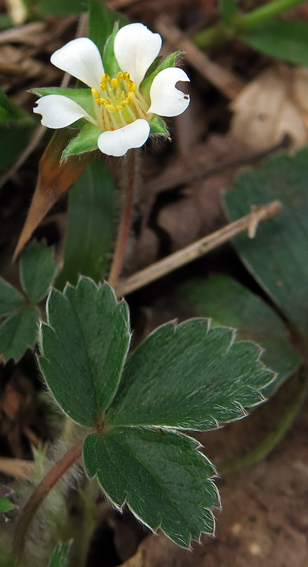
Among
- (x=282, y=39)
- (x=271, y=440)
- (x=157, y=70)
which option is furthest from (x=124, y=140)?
(x=282, y=39)

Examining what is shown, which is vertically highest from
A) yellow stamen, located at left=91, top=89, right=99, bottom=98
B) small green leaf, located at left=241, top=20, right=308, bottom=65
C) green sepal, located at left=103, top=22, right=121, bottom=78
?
green sepal, located at left=103, top=22, right=121, bottom=78

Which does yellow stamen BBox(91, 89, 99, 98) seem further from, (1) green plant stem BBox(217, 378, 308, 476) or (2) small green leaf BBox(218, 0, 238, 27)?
(1) green plant stem BBox(217, 378, 308, 476)

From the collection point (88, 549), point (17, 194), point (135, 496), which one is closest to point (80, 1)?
point (17, 194)

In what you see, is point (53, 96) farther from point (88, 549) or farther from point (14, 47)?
point (88, 549)

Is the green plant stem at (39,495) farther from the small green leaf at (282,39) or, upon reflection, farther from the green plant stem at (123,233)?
the small green leaf at (282,39)

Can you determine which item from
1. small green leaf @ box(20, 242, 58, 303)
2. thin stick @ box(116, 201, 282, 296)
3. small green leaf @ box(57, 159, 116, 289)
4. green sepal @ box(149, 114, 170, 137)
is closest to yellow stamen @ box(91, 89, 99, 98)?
green sepal @ box(149, 114, 170, 137)

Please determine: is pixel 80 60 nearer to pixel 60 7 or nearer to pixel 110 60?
pixel 110 60
